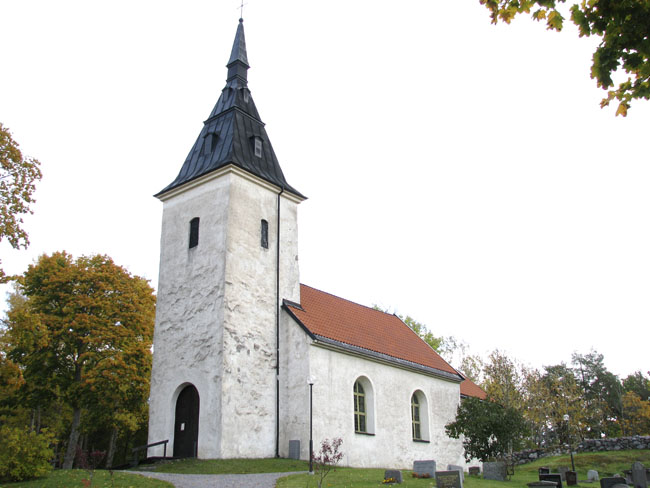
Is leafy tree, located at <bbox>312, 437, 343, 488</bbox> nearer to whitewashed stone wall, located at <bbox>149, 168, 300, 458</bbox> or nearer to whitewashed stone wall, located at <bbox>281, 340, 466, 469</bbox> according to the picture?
whitewashed stone wall, located at <bbox>281, 340, 466, 469</bbox>

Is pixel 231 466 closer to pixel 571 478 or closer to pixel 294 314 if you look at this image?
pixel 294 314

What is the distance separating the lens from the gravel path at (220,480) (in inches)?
532

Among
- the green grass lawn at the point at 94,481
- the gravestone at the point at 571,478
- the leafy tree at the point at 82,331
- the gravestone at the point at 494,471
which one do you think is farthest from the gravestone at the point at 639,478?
the leafy tree at the point at 82,331

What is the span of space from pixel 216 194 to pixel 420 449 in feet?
45.7

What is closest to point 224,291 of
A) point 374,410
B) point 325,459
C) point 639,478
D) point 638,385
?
point 374,410

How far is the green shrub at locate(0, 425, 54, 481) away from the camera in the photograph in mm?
13414

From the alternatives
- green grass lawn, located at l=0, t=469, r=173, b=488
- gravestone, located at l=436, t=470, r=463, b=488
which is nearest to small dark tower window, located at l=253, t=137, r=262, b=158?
green grass lawn, located at l=0, t=469, r=173, b=488

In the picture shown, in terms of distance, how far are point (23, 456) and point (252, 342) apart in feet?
27.7

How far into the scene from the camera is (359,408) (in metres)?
22.3

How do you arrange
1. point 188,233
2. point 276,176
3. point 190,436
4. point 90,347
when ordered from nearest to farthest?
point 190,436 < point 188,233 < point 276,176 < point 90,347

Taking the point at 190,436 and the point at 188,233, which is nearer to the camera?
the point at 190,436

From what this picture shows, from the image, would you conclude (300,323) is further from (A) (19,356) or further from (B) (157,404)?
(A) (19,356)

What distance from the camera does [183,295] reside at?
21438 mm

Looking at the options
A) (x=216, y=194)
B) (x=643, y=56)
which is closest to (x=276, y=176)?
(x=216, y=194)
